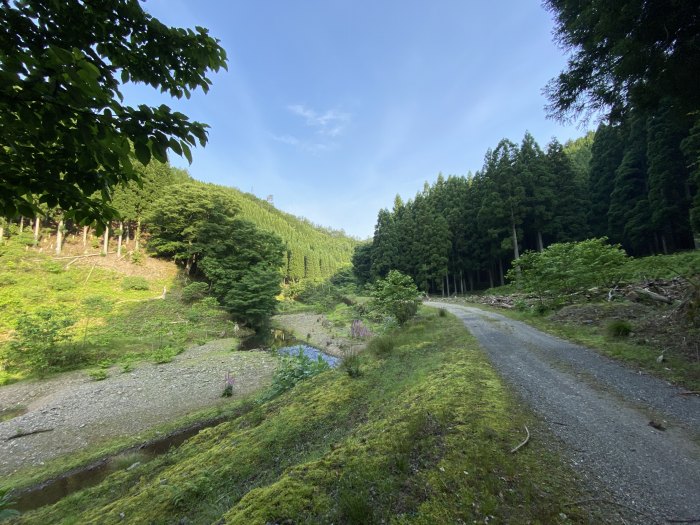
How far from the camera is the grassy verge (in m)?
4.80

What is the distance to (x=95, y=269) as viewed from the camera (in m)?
27.8

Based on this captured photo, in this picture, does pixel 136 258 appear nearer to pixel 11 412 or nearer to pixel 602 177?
pixel 11 412

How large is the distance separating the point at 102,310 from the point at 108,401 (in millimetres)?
13619

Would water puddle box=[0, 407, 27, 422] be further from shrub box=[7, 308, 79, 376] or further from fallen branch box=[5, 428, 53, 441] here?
shrub box=[7, 308, 79, 376]

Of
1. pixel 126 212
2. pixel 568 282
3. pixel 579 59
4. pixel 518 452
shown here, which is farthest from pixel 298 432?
pixel 126 212

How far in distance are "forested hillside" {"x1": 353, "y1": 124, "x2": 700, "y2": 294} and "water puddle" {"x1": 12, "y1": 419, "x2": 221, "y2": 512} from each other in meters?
26.3

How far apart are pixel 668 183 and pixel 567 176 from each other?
884 centimetres

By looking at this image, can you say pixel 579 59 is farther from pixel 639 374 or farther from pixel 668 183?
pixel 668 183

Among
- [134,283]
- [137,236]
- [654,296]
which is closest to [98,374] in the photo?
[134,283]

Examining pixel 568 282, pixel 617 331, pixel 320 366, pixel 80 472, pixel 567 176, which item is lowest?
pixel 80 472

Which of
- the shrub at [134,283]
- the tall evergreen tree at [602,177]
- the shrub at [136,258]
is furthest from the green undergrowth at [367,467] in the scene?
the tall evergreen tree at [602,177]

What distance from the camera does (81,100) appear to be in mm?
1350

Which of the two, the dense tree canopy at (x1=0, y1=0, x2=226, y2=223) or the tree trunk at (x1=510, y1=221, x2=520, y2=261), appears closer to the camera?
the dense tree canopy at (x1=0, y1=0, x2=226, y2=223)

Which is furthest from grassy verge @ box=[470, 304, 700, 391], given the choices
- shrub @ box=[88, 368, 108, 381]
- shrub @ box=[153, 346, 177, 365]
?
shrub @ box=[88, 368, 108, 381]
